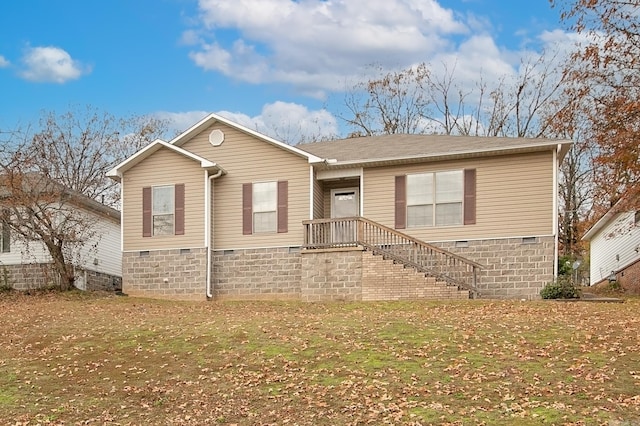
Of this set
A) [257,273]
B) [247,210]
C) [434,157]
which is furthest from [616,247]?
[247,210]

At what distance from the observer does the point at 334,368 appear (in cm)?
1169

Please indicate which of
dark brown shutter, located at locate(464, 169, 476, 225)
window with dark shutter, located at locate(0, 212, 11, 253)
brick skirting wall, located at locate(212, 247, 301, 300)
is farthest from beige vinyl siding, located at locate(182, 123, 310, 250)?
window with dark shutter, located at locate(0, 212, 11, 253)

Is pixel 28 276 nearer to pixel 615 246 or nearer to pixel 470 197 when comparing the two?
pixel 470 197

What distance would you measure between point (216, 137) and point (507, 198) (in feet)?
31.1

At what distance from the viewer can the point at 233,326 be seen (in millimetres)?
15375

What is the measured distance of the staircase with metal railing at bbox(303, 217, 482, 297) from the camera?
20125 mm

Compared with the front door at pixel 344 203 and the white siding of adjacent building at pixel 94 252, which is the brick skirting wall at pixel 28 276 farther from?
the front door at pixel 344 203

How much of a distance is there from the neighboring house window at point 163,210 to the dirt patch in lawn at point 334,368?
6405 millimetres

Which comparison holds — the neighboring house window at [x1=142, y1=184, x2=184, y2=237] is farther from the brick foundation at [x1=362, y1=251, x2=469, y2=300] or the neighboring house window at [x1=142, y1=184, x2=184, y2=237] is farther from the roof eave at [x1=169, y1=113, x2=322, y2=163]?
the brick foundation at [x1=362, y1=251, x2=469, y2=300]

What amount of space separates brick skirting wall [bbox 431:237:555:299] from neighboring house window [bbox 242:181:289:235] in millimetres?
5836

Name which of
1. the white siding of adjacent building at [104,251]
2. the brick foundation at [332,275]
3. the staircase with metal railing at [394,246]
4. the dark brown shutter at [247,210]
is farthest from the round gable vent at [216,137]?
the white siding of adjacent building at [104,251]

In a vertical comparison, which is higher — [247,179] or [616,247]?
[247,179]

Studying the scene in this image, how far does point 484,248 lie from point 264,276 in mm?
6775

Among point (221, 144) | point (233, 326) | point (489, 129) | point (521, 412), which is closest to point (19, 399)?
point (233, 326)
